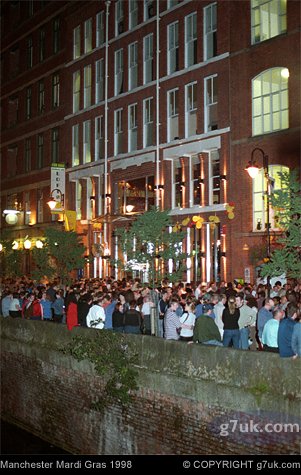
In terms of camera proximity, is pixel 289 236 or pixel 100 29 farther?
pixel 100 29

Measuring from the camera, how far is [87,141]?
44094 mm

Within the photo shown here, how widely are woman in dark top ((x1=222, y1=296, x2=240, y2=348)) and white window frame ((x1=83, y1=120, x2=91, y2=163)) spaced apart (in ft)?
95.4

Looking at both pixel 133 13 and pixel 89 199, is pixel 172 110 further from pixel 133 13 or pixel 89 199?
pixel 89 199

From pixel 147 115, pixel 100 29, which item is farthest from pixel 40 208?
pixel 147 115

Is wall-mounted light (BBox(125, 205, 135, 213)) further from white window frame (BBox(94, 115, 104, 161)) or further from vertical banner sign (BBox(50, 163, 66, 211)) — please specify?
vertical banner sign (BBox(50, 163, 66, 211))

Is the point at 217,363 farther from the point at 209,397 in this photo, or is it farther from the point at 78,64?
the point at 78,64

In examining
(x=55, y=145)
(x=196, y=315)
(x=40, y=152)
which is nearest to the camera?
(x=196, y=315)

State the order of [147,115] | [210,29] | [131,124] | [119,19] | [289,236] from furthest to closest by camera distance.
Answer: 1. [119,19]
2. [131,124]
3. [147,115]
4. [210,29]
5. [289,236]

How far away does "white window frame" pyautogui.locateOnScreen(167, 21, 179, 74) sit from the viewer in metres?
36.6

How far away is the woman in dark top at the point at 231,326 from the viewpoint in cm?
1580

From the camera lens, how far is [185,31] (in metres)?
35.9

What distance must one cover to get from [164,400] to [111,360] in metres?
2.29

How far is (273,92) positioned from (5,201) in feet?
96.0
